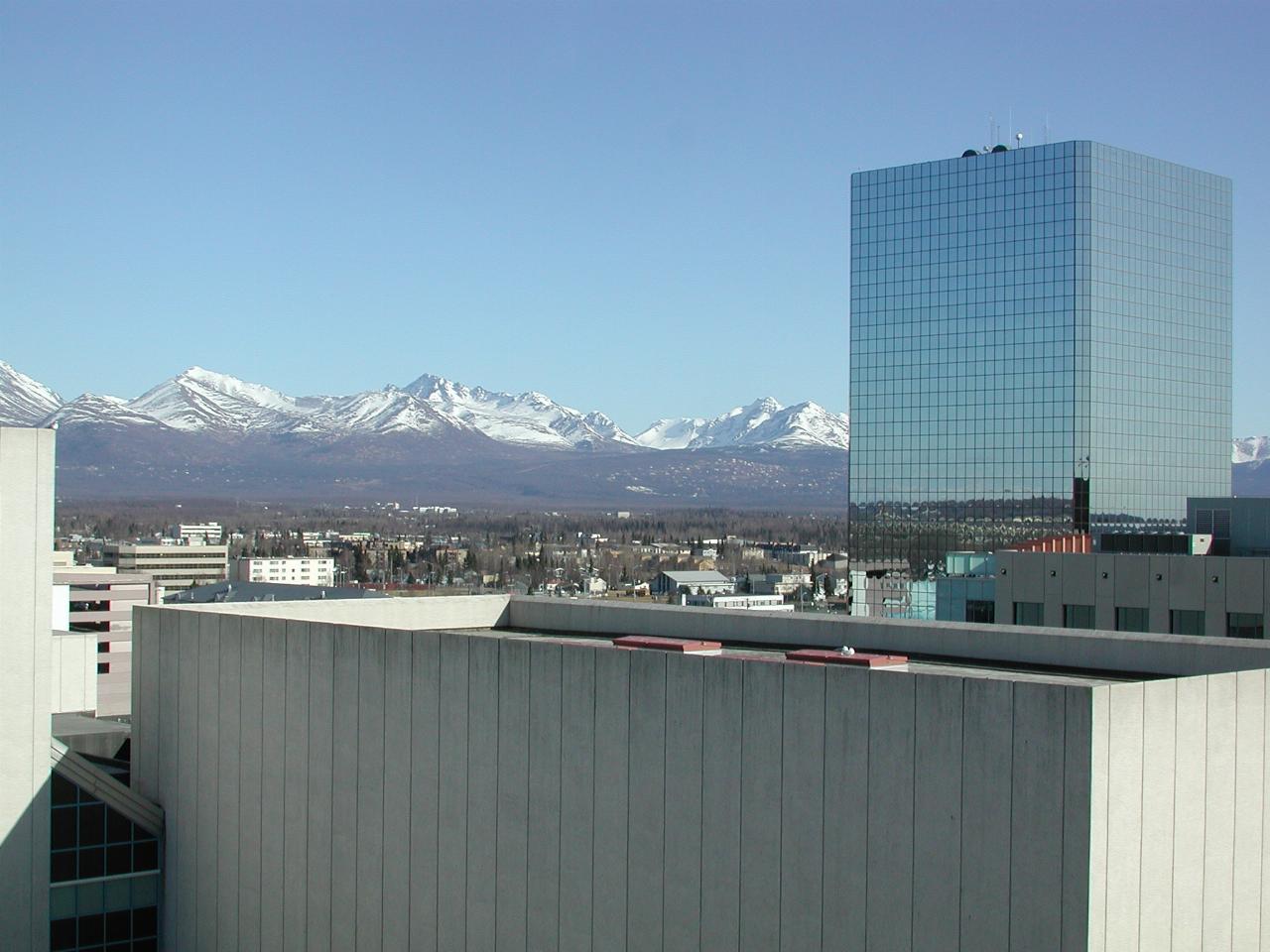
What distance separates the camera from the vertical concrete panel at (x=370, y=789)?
27.4 metres

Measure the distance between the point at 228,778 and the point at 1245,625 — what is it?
1179 inches

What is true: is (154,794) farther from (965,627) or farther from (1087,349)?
(1087,349)

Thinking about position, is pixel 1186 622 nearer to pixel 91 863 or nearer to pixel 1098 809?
pixel 1098 809

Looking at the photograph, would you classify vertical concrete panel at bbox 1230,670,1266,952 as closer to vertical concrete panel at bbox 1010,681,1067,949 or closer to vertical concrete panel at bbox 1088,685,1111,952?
vertical concrete panel at bbox 1088,685,1111,952

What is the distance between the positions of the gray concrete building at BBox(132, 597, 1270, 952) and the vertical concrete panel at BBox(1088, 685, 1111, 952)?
0.16ft

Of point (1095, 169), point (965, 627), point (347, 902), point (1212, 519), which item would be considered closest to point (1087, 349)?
point (1095, 169)

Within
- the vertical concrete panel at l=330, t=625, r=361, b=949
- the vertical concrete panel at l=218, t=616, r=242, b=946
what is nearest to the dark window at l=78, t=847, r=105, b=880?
the vertical concrete panel at l=218, t=616, r=242, b=946

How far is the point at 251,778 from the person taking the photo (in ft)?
99.7

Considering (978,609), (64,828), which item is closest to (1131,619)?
(978,609)

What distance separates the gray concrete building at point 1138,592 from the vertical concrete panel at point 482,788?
27.4 meters

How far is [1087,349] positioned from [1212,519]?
55104 mm

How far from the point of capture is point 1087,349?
4296 inches

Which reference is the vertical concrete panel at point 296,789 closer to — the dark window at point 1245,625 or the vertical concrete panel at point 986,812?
the vertical concrete panel at point 986,812

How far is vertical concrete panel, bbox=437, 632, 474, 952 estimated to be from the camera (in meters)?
25.7
